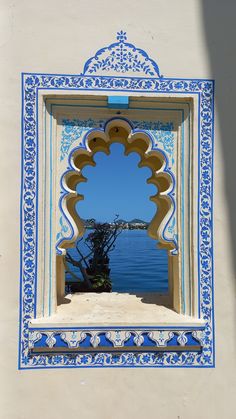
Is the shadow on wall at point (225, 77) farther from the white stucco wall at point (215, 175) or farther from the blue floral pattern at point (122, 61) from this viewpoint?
the blue floral pattern at point (122, 61)

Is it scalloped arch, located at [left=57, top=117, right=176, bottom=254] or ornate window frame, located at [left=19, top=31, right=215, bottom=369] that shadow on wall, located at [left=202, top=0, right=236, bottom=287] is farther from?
scalloped arch, located at [left=57, top=117, right=176, bottom=254]

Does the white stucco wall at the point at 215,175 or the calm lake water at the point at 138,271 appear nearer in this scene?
the white stucco wall at the point at 215,175

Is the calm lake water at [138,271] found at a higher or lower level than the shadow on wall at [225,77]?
lower

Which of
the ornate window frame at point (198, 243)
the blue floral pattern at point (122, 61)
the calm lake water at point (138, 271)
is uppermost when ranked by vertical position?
the blue floral pattern at point (122, 61)

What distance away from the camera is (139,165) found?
2258 millimetres

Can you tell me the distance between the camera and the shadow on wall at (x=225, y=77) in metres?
1.94

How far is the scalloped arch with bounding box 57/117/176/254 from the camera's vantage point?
6.39 feet

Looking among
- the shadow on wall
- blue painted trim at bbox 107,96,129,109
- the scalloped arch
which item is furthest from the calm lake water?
blue painted trim at bbox 107,96,129,109

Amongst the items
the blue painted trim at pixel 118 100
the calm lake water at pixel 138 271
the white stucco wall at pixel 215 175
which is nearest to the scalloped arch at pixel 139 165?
the blue painted trim at pixel 118 100

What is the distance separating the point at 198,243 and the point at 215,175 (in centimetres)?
38

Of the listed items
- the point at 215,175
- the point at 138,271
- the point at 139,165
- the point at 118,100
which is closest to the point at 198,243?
the point at 215,175

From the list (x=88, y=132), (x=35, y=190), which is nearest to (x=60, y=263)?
(x=35, y=190)

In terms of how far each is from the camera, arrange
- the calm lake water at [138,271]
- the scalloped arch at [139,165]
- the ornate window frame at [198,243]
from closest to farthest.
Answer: the ornate window frame at [198,243], the scalloped arch at [139,165], the calm lake water at [138,271]

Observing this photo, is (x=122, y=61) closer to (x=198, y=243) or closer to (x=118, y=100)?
(x=118, y=100)
